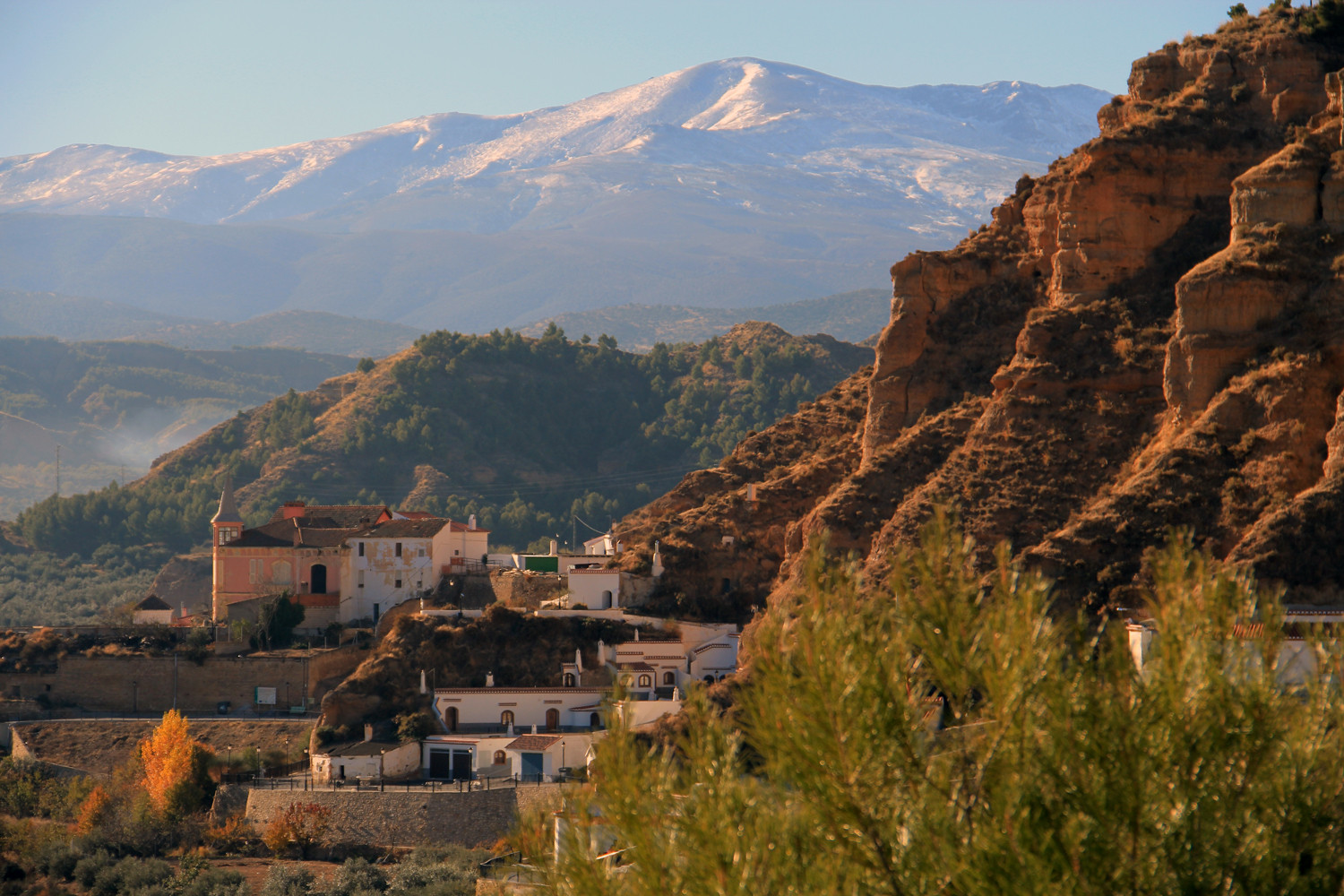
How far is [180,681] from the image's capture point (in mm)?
55219

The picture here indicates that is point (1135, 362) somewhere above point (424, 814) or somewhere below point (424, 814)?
above

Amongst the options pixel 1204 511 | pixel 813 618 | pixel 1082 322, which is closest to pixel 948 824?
pixel 813 618

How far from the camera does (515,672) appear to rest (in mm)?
49812

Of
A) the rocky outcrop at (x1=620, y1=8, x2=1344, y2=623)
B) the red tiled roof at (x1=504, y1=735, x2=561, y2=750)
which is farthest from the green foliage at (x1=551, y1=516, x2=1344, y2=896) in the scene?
the red tiled roof at (x1=504, y1=735, x2=561, y2=750)

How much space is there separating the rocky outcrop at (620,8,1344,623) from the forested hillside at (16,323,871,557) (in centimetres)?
5575

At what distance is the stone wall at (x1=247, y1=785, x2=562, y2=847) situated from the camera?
42.9 m

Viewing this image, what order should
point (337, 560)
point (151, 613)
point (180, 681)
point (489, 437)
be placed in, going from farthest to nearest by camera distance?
point (489, 437)
point (151, 613)
point (337, 560)
point (180, 681)

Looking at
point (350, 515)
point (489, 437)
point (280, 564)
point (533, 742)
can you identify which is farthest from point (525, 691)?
point (489, 437)

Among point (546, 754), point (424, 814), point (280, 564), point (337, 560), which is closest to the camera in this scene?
point (424, 814)

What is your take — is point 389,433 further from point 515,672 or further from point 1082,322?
point 1082,322

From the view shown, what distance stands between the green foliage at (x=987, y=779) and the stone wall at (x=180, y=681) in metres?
42.7

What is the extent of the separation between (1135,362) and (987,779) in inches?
1235

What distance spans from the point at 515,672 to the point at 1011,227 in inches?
753

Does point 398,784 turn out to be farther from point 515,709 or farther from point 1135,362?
point 1135,362
